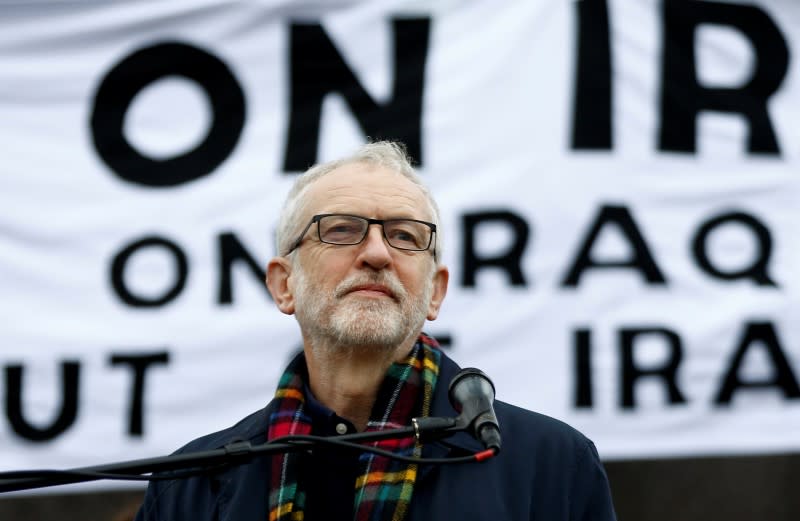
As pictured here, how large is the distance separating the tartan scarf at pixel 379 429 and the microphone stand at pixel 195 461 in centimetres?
27

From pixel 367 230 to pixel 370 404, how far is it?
0.99 feet

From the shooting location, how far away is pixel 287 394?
6.27ft

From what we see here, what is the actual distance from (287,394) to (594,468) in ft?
1.80

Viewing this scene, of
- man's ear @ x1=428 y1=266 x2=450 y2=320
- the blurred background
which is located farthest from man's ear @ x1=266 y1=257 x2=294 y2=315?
the blurred background

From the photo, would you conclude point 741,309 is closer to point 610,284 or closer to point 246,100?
point 610,284

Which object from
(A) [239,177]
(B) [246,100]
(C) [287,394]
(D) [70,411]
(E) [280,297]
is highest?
(B) [246,100]

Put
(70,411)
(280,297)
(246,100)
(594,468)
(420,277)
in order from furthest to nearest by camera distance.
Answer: (246,100)
(70,411)
(280,297)
(420,277)
(594,468)

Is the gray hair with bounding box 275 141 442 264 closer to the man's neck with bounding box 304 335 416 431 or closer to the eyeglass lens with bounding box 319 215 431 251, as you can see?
the eyeglass lens with bounding box 319 215 431 251

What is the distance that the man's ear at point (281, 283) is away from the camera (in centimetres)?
202

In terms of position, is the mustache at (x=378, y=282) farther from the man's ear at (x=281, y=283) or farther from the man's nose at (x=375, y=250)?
the man's ear at (x=281, y=283)

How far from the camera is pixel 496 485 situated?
5.52 feet

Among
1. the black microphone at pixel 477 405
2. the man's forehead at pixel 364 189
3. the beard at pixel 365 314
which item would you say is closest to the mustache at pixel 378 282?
the beard at pixel 365 314

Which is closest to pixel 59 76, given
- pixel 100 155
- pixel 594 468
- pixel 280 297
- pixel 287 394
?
pixel 100 155

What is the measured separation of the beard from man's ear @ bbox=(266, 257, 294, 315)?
0.15 metres
